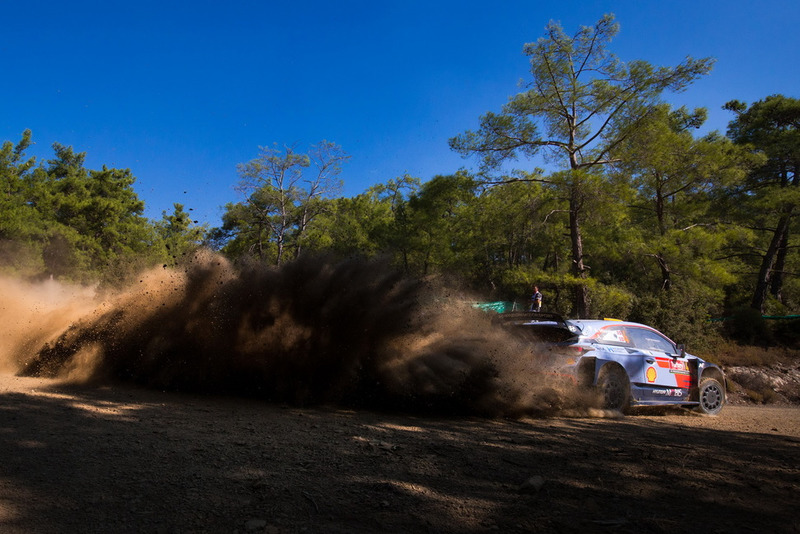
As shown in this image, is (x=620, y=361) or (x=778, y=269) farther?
(x=778, y=269)

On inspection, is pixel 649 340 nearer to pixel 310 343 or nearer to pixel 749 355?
pixel 310 343

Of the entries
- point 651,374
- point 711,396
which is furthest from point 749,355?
point 651,374

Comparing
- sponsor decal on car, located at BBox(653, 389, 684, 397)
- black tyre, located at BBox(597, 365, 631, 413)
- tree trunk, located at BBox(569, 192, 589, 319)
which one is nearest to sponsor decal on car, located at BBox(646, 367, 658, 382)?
sponsor decal on car, located at BBox(653, 389, 684, 397)

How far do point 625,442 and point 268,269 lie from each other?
516 centimetres

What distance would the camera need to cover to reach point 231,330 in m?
6.74

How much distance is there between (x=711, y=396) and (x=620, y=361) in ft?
9.34

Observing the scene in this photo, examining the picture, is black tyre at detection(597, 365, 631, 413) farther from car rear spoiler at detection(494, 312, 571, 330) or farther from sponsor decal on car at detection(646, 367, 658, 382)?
car rear spoiler at detection(494, 312, 571, 330)

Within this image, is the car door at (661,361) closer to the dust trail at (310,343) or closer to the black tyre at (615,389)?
the black tyre at (615,389)

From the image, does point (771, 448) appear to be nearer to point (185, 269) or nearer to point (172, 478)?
point (172, 478)

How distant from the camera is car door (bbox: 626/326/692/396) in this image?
7.94m

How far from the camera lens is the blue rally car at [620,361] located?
7066 mm

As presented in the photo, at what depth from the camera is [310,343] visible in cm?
653

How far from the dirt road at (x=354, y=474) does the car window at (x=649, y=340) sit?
2245 millimetres

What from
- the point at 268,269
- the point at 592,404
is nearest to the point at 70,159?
the point at 268,269
